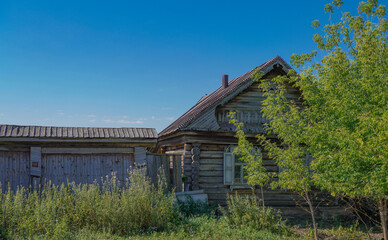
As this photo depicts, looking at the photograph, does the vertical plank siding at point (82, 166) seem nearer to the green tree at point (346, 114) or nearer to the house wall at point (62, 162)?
the house wall at point (62, 162)

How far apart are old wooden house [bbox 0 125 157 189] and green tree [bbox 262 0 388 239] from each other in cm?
468

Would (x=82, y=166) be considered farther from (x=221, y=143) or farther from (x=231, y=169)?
(x=231, y=169)

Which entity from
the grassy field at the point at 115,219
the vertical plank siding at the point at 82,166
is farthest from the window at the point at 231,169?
the vertical plank siding at the point at 82,166

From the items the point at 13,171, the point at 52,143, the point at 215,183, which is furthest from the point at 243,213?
the point at 13,171

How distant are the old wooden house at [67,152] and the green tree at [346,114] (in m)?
4.68

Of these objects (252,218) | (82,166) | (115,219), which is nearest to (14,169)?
(82,166)

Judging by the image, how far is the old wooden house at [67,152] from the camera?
444 inches

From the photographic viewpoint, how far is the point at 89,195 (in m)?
9.27

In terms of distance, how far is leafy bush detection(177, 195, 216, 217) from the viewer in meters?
12.4

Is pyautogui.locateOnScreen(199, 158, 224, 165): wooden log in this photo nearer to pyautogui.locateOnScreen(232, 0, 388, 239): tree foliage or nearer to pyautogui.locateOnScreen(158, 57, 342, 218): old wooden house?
pyautogui.locateOnScreen(158, 57, 342, 218): old wooden house

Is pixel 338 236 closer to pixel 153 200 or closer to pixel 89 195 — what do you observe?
pixel 153 200

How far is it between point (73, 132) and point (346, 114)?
816 cm

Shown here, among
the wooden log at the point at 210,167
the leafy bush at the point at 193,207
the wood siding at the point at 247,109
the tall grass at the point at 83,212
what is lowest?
the leafy bush at the point at 193,207

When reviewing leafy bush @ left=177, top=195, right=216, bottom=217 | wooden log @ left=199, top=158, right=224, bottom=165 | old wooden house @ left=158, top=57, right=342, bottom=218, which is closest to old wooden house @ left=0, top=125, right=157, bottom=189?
leafy bush @ left=177, top=195, right=216, bottom=217
